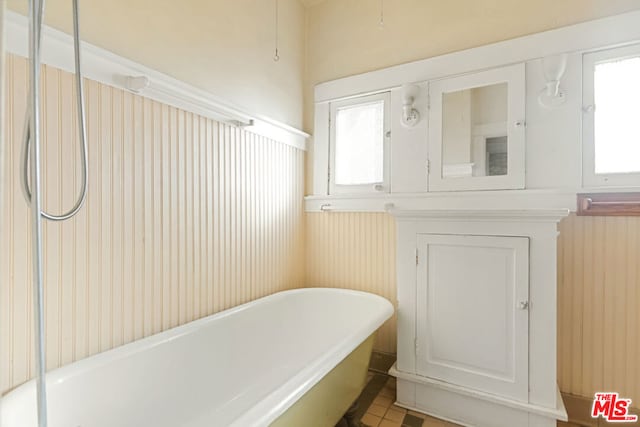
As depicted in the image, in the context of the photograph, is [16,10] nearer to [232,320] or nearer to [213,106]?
[213,106]

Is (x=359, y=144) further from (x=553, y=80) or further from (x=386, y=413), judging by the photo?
(x=386, y=413)

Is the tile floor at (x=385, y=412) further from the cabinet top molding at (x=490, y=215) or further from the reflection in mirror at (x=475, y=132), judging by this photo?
the reflection in mirror at (x=475, y=132)

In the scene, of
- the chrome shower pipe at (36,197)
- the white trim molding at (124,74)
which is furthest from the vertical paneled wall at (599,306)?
the chrome shower pipe at (36,197)

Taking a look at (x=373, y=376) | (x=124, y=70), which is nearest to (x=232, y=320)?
(x=373, y=376)

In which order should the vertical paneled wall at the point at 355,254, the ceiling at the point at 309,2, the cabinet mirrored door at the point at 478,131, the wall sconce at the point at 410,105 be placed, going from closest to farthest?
the cabinet mirrored door at the point at 478,131 < the wall sconce at the point at 410,105 < the vertical paneled wall at the point at 355,254 < the ceiling at the point at 309,2

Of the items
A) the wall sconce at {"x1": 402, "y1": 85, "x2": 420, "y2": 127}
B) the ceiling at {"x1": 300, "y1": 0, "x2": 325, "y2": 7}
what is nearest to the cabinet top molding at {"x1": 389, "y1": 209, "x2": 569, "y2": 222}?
the wall sconce at {"x1": 402, "y1": 85, "x2": 420, "y2": 127}

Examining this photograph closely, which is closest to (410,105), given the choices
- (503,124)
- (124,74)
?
(503,124)

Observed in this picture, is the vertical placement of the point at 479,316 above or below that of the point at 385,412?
above

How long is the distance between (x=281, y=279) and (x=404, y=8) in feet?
6.83

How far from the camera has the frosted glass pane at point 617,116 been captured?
1759 millimetres


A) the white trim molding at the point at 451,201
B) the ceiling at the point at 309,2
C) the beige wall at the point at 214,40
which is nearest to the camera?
the beige wall at the point at 214,40

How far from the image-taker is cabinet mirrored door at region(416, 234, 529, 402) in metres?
1.72

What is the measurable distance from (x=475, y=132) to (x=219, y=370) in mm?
1994

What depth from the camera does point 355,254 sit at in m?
2.50
